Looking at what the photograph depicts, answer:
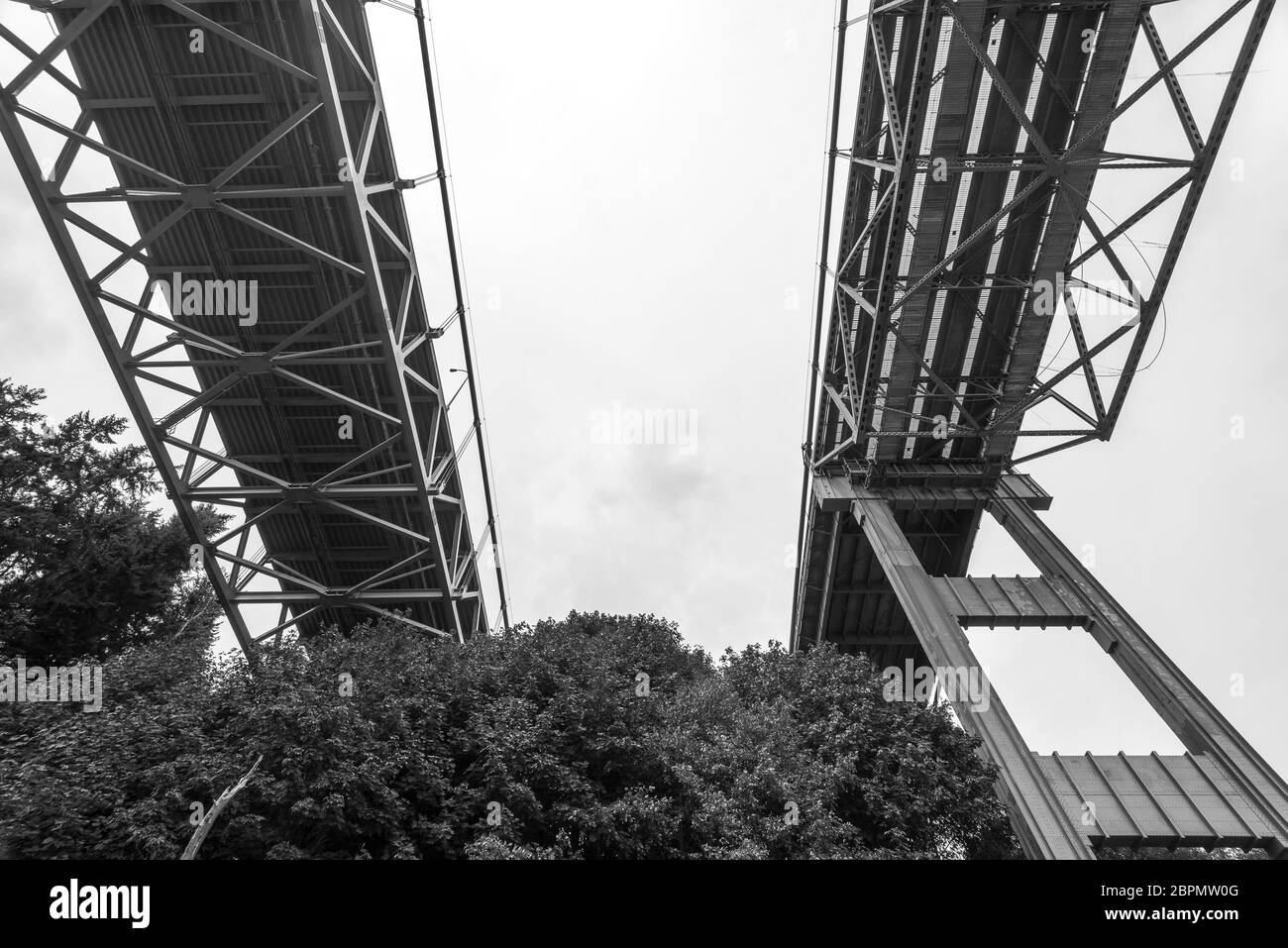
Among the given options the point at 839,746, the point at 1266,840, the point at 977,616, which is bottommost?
the point at 1266,840

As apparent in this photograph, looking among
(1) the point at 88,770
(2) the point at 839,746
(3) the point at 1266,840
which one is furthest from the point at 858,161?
(1) the point at 88,770

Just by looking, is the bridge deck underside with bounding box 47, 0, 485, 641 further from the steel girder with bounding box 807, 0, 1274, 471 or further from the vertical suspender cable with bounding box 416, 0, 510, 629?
the steel girder with bounding box 807, 0, 1274, 471

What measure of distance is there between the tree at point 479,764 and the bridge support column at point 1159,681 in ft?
17.8

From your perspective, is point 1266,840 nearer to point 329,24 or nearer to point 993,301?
point 993,301

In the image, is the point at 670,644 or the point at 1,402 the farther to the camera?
the point at 670,644

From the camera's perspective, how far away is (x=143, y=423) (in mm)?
19797

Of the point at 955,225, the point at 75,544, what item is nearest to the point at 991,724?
the point at 955,225

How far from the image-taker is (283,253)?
19.3 meters

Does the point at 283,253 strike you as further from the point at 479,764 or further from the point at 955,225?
the point at 955,225

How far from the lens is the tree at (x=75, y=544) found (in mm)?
17703

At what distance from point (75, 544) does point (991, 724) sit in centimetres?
2186

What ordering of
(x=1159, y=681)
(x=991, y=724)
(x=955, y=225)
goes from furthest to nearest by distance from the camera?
(x=955, y=225) < (x=1159, y=681) < (x=991, y=724)

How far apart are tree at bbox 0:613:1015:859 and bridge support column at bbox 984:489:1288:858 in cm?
543
